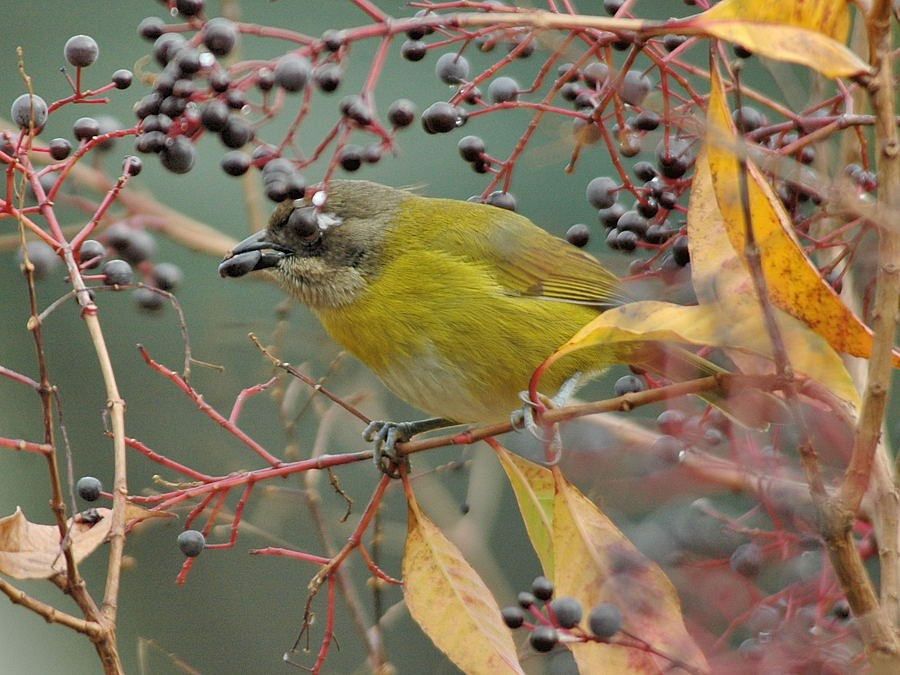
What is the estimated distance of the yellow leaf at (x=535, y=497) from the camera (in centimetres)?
238

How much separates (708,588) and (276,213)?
166 cm

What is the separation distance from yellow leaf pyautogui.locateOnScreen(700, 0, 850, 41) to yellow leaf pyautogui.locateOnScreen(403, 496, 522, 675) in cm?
107

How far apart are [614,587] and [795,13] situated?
904 mm

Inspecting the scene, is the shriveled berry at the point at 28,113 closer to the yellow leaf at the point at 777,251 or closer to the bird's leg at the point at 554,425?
the bird's leg at the point at 554,425

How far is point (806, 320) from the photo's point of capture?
1.70 metres

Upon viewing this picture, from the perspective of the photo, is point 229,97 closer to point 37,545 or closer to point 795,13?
point 37,545

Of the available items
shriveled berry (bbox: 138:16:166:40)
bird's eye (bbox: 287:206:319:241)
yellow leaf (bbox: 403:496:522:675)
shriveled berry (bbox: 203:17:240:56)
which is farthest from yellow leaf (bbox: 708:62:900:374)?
shriveled berry (bbox: 138:16:166:40)

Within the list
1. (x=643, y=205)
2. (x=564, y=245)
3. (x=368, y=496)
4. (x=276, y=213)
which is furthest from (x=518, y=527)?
(x=643, y=205)

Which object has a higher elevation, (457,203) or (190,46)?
(190,46)

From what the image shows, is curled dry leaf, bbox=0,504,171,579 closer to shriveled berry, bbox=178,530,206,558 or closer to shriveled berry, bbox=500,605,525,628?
shriveled berry, bbox=178,530,206,558

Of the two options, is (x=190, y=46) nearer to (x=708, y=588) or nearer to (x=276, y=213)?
(x=276, y=213)

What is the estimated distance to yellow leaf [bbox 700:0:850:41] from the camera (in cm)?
150

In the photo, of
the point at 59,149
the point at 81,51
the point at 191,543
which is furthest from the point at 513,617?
the point at 81,51

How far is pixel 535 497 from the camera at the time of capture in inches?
95.2
